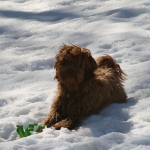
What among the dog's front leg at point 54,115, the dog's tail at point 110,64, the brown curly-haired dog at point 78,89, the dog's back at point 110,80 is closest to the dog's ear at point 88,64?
the brown curly-haired dog at point 78,89

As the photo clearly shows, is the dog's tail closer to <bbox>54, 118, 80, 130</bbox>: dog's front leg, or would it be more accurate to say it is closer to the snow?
the snow

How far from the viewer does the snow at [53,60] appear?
539 cm

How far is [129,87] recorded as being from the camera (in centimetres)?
720

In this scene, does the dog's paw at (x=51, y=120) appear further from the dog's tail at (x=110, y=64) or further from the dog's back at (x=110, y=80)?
the dog's tail at (x=110, y=64)

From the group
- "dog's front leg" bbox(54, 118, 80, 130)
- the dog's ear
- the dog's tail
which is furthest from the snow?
the dog's ear

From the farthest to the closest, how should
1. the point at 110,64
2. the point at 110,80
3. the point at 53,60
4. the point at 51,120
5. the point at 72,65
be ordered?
1. the point at 53,60
2. the point at 110,64
3. the point at 110,80
4. the point at 51,120
5. the point at 72,65

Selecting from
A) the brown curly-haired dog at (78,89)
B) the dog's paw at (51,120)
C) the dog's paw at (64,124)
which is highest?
the brown curly-haired dog at (78,89)

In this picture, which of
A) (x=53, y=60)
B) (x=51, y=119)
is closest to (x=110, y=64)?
(x=51, y=119)

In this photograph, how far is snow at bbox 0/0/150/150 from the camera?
17.7 feet

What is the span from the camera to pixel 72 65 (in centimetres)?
600

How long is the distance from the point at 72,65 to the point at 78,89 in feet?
1.31

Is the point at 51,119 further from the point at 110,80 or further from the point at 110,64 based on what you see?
the point at 110,64

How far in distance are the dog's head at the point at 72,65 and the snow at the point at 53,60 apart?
0.56 metres

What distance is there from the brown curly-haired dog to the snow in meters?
0.15
